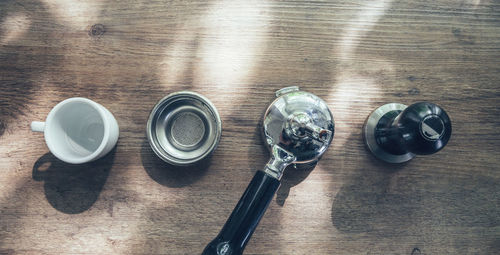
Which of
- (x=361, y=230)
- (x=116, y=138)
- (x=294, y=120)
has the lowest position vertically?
(x=361, y=230)

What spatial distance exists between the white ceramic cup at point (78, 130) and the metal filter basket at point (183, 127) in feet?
0.32

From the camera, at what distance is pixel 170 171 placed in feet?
2.41

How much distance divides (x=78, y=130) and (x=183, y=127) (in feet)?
0.80

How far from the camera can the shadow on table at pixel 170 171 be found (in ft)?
2.40

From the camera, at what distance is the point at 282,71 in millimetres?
755

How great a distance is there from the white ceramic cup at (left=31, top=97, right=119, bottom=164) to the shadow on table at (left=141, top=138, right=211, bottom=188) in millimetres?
92

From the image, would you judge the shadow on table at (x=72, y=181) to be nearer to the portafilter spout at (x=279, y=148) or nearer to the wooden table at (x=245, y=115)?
the wooden table at (x=245, y=115)

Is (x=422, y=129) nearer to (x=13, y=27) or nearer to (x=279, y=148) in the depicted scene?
(x=279, y=148)

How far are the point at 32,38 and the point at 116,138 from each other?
0.34 metres

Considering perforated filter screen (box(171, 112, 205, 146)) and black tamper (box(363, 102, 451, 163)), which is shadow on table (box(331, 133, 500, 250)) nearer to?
black tamper (box(363, 102, 451, 163))

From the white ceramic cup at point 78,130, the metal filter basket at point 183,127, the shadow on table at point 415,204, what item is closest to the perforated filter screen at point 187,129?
the metal filter basket at point 183,127

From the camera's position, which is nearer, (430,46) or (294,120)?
(294,120)

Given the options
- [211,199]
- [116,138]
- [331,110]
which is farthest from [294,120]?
[116,138]

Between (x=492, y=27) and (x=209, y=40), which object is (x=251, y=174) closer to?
(x=209, y=40)
